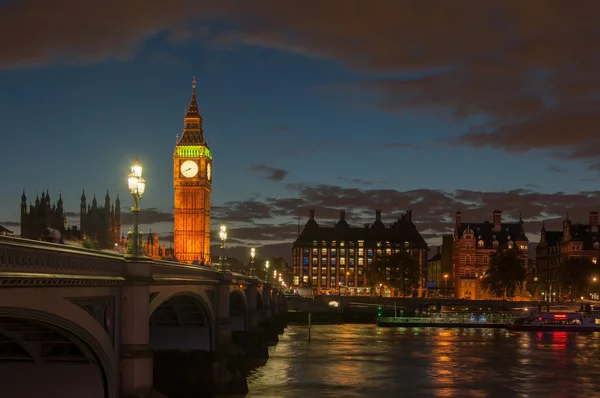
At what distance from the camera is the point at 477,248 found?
193250 mm

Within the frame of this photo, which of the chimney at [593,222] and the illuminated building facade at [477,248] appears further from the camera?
the illuminated building facade at [477,248]

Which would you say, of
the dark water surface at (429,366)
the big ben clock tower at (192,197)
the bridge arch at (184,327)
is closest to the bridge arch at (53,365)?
the bridge arch at (184,327)

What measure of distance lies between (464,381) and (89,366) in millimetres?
38618

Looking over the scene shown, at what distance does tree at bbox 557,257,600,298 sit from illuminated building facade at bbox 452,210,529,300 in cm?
2434

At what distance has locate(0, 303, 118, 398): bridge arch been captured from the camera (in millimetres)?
25906

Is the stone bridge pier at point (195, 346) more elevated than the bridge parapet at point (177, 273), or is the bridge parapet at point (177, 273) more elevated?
the bridge parapet at point (177, 273)

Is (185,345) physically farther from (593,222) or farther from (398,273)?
(593,222)

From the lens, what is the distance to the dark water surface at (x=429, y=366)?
55.8 metres

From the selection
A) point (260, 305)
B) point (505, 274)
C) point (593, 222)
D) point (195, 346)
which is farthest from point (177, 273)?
point (593, 222)

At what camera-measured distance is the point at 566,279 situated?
537 feet

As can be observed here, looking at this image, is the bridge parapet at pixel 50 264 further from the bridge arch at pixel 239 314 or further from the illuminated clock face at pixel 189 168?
the illuminated clock face at pixel 189 168

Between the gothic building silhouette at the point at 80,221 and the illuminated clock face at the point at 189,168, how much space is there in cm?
3721

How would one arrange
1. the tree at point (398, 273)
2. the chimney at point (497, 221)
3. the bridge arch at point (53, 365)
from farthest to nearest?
the chimney at point (497, 221), the tree at point (398, 273), the bridge arch at point (53, 365)

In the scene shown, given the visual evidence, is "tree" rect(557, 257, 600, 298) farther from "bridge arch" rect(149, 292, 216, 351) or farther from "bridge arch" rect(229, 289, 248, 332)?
"bridge arch" rect(149, 292, 216, 351)
